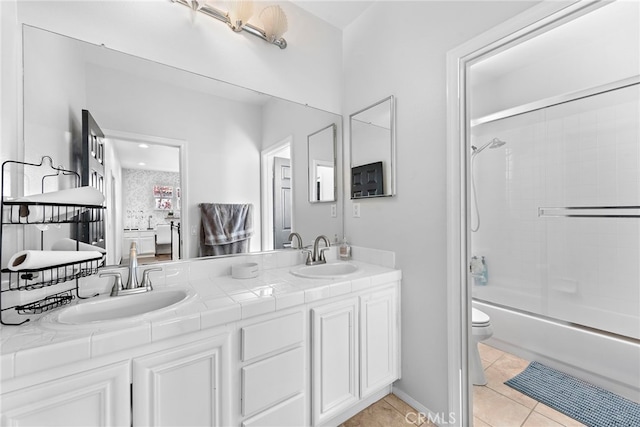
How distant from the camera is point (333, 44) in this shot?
210cm

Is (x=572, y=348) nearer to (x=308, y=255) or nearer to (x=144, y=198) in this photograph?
(x=308, y=255)

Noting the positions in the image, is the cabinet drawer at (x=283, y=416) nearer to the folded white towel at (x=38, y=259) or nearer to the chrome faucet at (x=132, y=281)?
the chrome faucet at (x=132, y=281)

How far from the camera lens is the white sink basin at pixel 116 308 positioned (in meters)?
0.92

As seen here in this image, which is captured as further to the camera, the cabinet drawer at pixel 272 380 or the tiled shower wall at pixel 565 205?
the tiled shower wall at pixel 565 205

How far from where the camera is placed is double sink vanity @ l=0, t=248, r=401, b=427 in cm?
77

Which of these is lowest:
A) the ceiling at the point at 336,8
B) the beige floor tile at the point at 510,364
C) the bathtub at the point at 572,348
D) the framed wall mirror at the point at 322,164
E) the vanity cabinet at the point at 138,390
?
the beige floor tile at the point at 510,364

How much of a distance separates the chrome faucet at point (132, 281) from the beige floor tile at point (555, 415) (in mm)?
2259

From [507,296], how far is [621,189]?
3.90 feet

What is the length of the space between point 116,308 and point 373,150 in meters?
1.69

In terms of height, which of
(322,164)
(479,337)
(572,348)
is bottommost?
(572,348)

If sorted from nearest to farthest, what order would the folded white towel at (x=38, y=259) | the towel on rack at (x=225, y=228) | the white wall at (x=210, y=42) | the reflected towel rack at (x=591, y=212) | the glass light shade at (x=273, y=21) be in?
1. the folded white towel at (x=38, y=259)
2. the white wall at (x=210, y=42)
3. the towel on rack at (x=225, y=228)
4. the glass light shade at (x=273, y=21)
5. the reflected towel rack at (x=591, y=212)

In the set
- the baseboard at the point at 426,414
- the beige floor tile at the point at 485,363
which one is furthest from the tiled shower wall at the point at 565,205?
the baseboard at the point at 426,414

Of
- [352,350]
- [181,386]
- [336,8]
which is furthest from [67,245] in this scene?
[336,8]

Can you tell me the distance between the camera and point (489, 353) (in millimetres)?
2115
